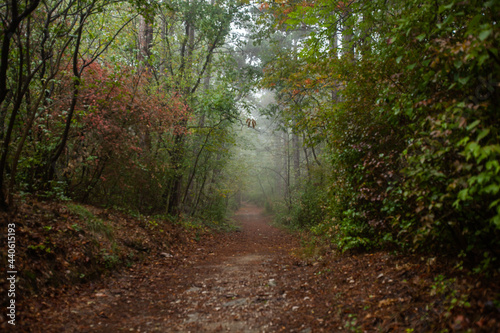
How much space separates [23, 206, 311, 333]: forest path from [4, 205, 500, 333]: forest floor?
Answer: 15mm

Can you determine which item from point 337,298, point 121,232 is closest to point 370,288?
point 337,298

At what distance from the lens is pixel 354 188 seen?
594 centimetres

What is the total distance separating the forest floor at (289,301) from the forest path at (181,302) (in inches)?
0.6

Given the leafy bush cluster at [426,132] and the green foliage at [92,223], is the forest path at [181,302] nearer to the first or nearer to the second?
the green foliage at [92,223]

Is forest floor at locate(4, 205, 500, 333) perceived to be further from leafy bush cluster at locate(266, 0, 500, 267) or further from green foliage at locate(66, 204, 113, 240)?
green foliage at locate(66, 204, 113, 240)

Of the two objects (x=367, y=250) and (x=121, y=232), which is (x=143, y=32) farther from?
(x=367, y=250)

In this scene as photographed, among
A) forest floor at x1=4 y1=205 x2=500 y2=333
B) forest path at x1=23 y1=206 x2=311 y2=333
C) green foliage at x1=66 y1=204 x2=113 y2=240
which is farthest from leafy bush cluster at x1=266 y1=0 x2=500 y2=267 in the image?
green foliage at x1=66 y1=204 x2=113 y2=240

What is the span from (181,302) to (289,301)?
1.78 meters

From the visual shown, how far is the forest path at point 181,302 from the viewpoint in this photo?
3770 millimetres

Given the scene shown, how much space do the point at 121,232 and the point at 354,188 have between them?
570 cm

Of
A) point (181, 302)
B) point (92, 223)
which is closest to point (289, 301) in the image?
point (181, 302)

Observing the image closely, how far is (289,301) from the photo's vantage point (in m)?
4.53

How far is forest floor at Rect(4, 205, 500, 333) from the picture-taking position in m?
2.97

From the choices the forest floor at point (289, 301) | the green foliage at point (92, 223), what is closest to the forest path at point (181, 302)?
the forest floor at point (289, 301)
